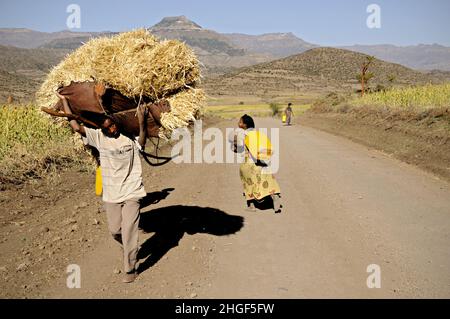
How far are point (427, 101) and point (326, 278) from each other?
16.5 meters

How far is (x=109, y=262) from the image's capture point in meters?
5.41

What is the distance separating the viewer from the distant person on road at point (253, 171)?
769cm

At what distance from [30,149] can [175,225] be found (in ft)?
18.3

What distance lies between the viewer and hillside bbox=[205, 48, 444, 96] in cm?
8962

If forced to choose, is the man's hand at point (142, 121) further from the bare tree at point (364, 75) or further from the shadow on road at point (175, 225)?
the bare tree at point (364, 75)

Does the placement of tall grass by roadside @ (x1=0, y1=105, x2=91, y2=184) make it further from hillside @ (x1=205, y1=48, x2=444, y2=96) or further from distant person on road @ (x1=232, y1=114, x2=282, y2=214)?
hillside @ (x1=205, y1=48, x2=444, y2=96)

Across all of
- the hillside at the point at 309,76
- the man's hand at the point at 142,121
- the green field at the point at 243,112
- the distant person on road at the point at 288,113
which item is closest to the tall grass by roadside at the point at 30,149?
the man's hand at the point at 142,121

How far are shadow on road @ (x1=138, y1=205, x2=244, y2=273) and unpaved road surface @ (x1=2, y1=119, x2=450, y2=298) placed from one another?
0.02 metres

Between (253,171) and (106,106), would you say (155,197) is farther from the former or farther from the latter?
(106,106)

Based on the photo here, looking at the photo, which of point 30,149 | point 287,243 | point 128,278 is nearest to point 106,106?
point 128,278

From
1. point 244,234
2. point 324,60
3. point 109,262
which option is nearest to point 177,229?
point 244,234

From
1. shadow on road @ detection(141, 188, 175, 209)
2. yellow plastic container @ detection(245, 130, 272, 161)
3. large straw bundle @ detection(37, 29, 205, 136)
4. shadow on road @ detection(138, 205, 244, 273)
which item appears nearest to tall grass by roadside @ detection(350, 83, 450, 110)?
yellow plastic container @ detection(245, 130, 272, 161)

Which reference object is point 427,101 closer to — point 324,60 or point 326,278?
point 326,278

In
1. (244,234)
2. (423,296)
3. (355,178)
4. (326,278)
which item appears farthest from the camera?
(355,178)
